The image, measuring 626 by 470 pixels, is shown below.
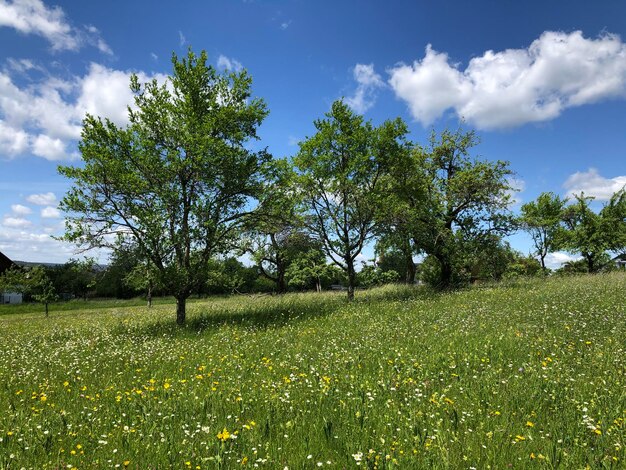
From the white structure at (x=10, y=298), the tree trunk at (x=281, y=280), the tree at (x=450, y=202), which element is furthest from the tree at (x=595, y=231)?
the white structure at (x=10, y=298)

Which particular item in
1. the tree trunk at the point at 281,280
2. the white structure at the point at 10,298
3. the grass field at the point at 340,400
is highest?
the tree trunk at the point at 281,280

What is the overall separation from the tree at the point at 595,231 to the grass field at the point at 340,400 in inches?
1504

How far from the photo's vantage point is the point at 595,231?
42.8 m

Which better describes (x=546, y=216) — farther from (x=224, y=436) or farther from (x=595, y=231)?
(x=224, y=436)

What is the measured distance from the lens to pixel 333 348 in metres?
9.58

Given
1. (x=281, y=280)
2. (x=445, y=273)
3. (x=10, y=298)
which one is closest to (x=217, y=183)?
(x=445, y=273)

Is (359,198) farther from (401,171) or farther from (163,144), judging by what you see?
(163,144)

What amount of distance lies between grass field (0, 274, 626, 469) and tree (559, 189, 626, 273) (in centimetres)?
3819

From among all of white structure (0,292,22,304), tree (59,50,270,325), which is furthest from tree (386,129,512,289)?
white structure (0,292,22,304)

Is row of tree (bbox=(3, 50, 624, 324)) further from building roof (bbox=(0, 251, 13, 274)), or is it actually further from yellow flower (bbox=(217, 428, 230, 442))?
building roof (bbox=(0, 251, 13, 274))

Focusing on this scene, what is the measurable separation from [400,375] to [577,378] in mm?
3135

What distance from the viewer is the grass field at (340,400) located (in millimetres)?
4359

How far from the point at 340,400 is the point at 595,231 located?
163ft

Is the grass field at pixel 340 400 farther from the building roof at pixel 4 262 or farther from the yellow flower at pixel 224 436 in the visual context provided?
the building roof at pixel 4 262
